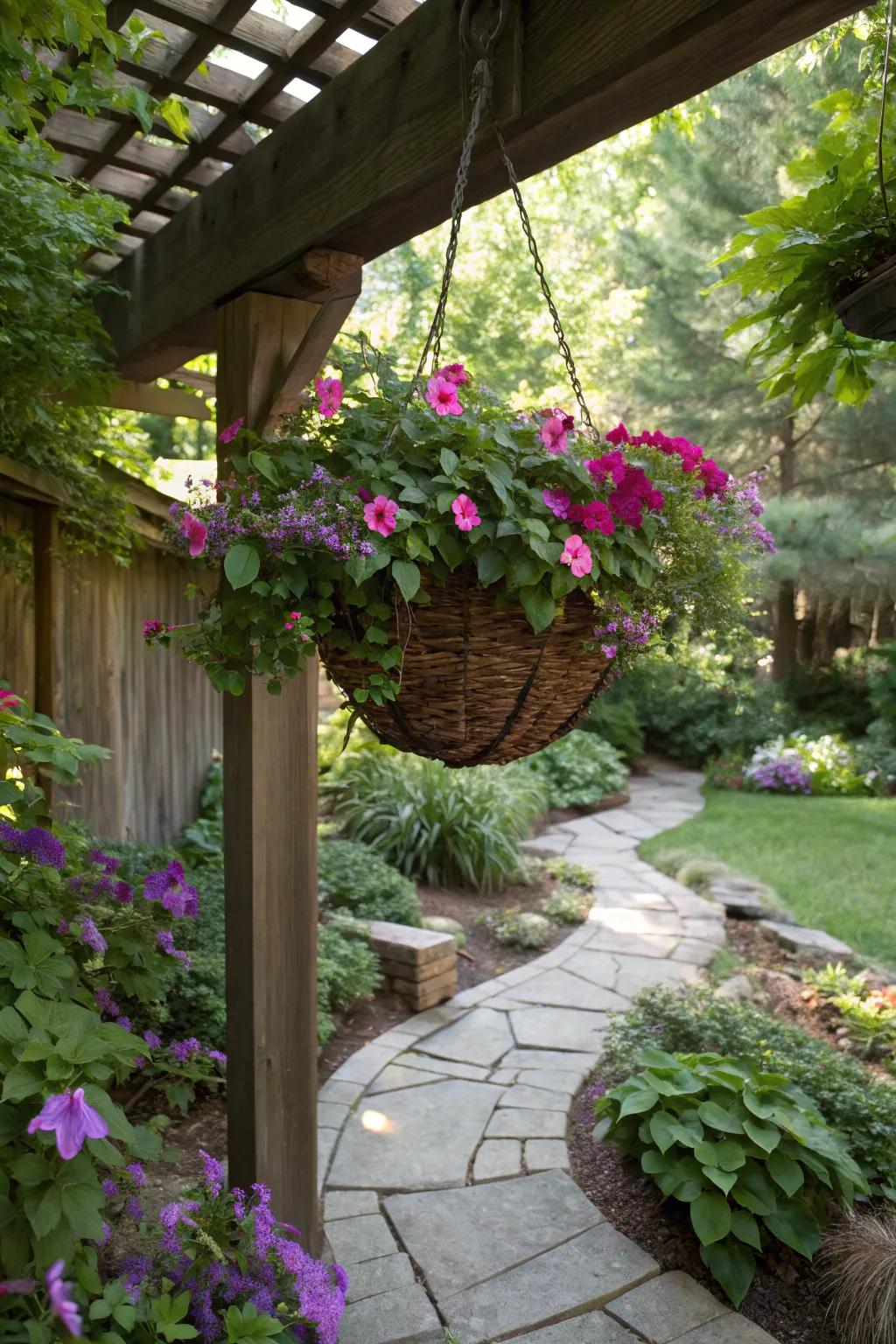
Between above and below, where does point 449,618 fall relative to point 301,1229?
above

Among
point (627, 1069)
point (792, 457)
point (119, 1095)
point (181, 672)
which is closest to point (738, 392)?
point (792, 457)

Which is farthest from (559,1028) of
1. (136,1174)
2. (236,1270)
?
(136,1174)

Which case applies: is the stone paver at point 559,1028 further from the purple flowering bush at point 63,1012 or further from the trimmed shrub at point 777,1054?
the purple flowering bush at point 63,1012

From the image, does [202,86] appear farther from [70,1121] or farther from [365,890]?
[365,890]

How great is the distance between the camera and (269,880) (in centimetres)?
210

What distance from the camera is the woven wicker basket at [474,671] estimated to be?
4.72ft

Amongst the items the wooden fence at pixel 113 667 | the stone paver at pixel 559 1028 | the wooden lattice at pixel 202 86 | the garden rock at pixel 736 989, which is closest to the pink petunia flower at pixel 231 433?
the wooden lattice at pixel 202 86

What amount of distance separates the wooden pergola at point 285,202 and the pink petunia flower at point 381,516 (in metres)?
0.60

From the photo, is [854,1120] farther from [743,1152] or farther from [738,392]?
[738,392]

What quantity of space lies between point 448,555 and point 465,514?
2.5 inches

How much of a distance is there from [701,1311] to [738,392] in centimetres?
928

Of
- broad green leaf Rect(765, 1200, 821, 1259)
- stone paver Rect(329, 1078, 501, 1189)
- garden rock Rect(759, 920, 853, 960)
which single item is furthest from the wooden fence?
garden rock Rect(759, 920, 853, 960)

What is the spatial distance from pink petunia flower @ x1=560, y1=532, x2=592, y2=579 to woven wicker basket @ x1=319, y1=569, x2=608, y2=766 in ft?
0.27

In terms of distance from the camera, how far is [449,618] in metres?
1.44
